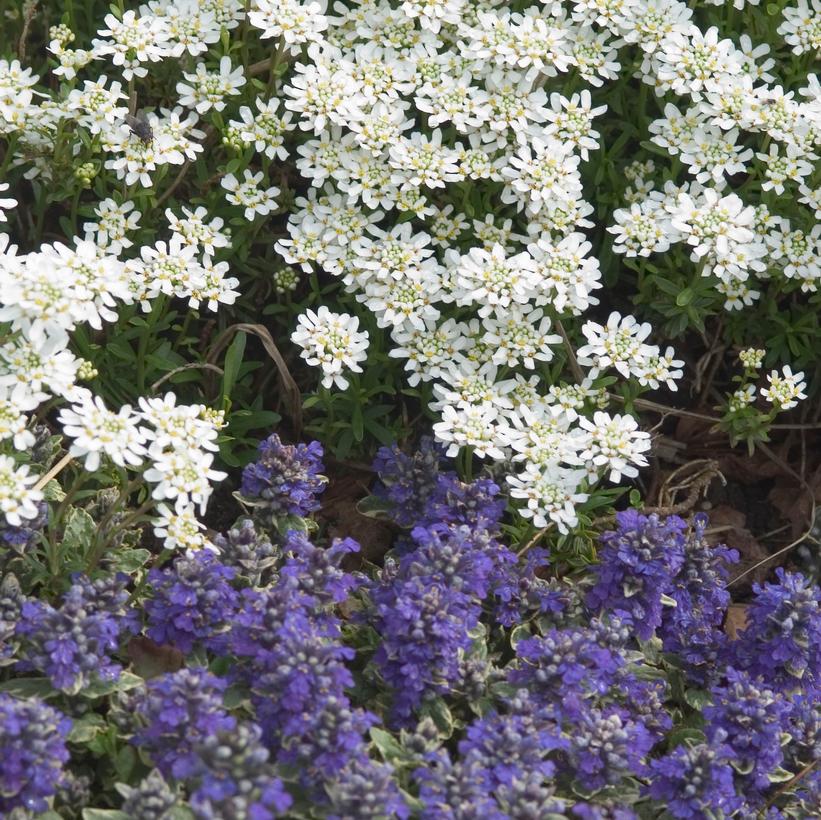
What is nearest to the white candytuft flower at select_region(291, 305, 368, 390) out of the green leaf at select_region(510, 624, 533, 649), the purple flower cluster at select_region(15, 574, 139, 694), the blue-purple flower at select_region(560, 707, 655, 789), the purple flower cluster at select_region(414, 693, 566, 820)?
the green leaf at select_region(510, 624, 533, 649)

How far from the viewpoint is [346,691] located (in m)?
4.51

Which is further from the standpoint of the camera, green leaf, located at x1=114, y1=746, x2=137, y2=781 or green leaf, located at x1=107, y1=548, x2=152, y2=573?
green leaf, located at x1=107, y1=548, x2=152, y2=573

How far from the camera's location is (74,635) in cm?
409

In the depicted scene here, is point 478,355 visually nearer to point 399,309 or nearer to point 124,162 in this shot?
point 399,309

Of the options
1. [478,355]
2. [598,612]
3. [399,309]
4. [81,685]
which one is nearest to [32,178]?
[399,309]

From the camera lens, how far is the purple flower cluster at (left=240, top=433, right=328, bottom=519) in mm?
4898

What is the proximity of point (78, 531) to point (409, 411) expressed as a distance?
1679 millimetres

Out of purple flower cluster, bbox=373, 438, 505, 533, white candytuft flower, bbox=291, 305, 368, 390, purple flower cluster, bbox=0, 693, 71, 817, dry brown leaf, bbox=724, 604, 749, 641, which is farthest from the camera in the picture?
dry brown leaf, bbox=724, 604, 749, 641

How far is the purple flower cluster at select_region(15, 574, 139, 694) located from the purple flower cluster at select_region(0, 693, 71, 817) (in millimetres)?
231

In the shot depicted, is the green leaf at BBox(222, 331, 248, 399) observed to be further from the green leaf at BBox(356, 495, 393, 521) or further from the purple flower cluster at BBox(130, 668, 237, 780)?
the purple flower cluster at BBox(130, 668, 237, 780)

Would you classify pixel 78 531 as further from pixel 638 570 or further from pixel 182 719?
pixel 638 570

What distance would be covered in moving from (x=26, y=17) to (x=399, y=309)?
7.56 ft

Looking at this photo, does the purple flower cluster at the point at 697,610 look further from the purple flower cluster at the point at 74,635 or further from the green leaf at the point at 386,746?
the purple flower cluster at the point at 74,635

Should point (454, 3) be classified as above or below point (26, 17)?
above
